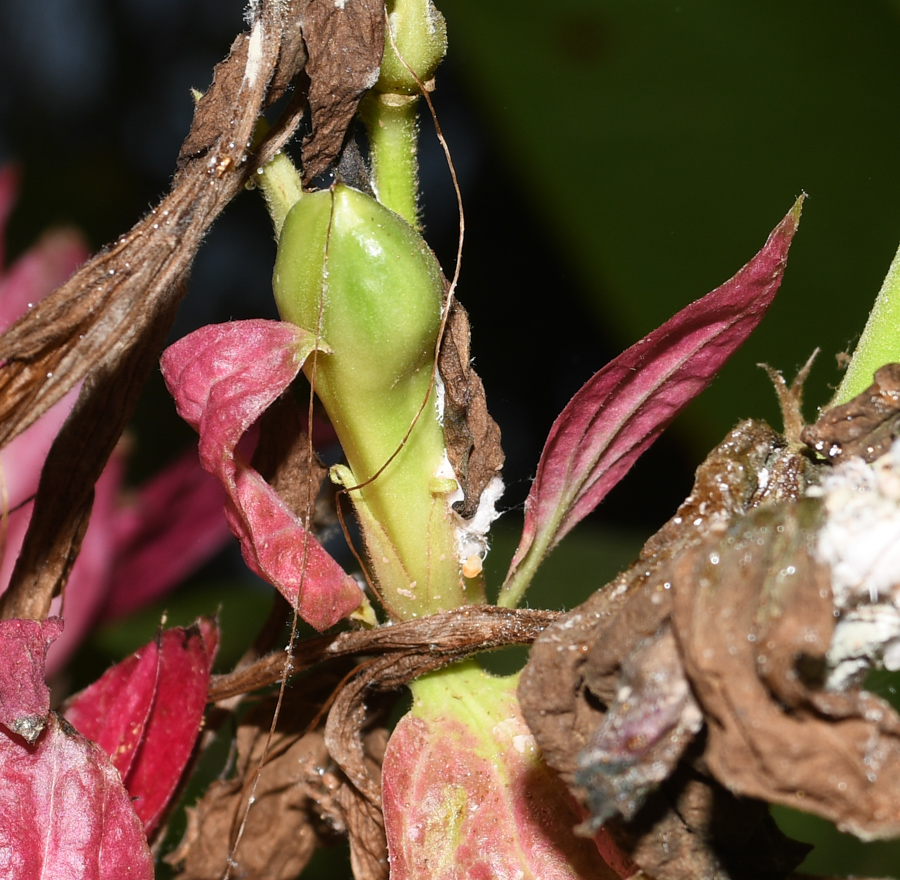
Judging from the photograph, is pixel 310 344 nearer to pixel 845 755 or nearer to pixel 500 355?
pixel 845 755

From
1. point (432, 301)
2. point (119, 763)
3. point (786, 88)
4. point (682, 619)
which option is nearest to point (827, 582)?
point (682, 619)

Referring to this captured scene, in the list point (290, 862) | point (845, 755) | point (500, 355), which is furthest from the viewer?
point (500, 355)

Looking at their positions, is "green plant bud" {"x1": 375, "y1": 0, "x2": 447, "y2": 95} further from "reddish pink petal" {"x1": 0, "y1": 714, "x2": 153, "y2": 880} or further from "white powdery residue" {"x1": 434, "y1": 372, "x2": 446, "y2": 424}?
"reddish pink petal" {"x1": 0, "y1": 714, "x2": 153, "y2": 880}

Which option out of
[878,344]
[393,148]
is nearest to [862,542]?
[878,344]

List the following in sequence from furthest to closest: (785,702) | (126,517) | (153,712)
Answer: (126,517)
(153,712)
(785,702)

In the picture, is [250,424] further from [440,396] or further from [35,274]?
[35,274]
